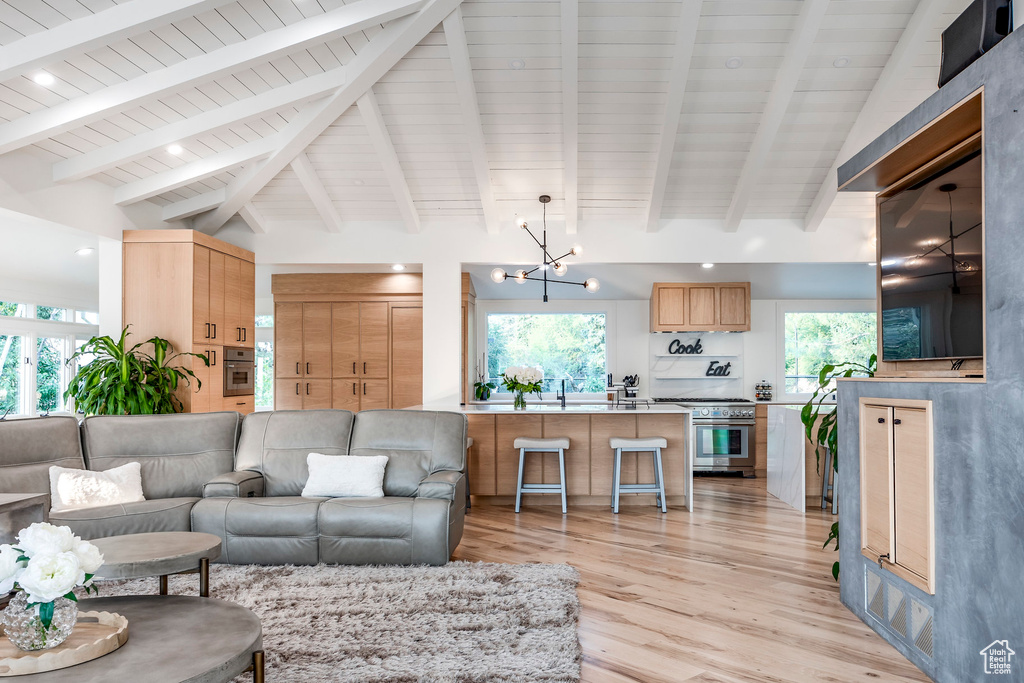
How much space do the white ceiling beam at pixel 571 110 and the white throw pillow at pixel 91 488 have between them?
3.64 m

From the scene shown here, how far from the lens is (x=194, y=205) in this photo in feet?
18.6

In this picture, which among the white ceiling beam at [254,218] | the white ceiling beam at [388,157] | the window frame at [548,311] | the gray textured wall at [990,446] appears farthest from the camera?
the window frame at [548,311]

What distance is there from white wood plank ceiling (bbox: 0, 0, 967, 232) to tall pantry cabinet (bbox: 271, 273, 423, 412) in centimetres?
171

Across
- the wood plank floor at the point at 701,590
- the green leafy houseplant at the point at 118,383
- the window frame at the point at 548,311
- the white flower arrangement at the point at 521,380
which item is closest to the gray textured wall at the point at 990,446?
the wood plank floor at the point at 701,590

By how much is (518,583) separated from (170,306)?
11.8ft

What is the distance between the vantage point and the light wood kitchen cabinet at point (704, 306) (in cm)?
777

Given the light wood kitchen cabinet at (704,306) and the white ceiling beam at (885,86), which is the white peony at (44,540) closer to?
the white ceiling beam at (885,86)

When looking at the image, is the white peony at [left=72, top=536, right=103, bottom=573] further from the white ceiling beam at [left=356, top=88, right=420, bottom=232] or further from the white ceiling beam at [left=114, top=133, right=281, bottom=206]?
the white ceiling beam at [left=114, top=133, right=281, bottom=206]

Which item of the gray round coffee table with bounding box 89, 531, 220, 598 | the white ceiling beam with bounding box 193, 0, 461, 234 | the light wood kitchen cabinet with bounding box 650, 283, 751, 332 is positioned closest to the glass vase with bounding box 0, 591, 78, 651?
the gray round coffee table with bounding box 89, 531, 220, 598

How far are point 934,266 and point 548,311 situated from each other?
230 inches

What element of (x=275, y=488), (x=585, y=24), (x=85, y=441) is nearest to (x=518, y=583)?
(x=275, y=488)

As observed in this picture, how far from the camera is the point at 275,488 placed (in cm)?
426

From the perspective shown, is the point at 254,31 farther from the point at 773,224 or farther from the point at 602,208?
the point at 773,224

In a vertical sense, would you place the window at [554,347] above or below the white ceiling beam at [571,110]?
below
